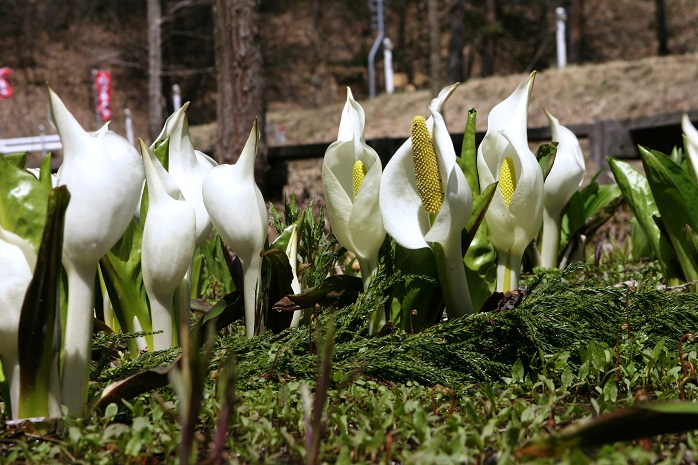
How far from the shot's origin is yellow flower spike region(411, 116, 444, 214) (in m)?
1.25

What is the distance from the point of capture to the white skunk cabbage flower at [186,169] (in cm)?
138

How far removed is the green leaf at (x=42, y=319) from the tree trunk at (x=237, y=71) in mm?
3287

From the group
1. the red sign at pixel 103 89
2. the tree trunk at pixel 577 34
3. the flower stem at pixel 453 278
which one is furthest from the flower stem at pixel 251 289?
the tree trunk at pixel 577 34

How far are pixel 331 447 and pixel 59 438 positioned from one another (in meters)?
0.35

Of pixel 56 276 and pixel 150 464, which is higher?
pixel 56 276

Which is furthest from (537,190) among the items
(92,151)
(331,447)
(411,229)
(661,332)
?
(92,151)

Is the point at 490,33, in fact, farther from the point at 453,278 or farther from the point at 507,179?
the point at 453,278

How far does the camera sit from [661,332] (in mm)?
Answer: 1415

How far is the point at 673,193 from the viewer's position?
1.62 m

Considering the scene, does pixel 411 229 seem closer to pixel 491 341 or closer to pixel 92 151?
pixel 491 341

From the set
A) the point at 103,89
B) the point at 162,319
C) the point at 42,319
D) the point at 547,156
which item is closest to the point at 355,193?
the point at 162,319

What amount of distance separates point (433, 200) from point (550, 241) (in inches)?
32.1

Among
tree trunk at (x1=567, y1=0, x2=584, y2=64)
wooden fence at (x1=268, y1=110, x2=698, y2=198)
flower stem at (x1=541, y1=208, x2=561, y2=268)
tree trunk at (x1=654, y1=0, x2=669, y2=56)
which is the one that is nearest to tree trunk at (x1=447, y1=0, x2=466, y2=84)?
tree trunk at (x1=567, y1=0, x2=584, y2=64)

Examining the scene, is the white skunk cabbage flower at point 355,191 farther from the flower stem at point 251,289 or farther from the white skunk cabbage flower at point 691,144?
the white skunk cabbage flower at point 691,144
